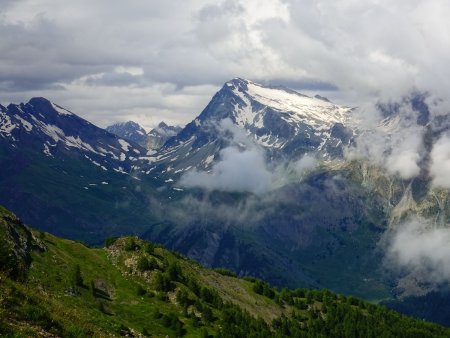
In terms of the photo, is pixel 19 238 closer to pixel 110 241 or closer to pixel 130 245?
pixel 130 245

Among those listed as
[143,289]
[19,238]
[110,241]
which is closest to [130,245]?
[110,241]

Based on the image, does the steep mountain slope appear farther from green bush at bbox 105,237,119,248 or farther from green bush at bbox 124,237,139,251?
green bush at bbox 105,237,119,248

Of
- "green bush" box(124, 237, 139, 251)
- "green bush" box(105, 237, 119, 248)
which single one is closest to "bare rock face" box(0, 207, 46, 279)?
"green bush" box(124, 237, 139, 251)

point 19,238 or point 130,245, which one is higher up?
point 19,238

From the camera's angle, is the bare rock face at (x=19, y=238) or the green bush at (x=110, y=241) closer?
the bare rock face at (x=19, y=238)

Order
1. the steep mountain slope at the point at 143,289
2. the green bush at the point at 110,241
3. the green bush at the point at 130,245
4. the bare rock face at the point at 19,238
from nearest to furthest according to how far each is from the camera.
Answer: the bare rock face at the point at 19,238, the steep mountain slope at the point at 143,289, the green bush at the point at 130,245, the green bush at the point at 110,241

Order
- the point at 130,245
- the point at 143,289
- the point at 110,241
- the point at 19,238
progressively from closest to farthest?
the point at 19,238
the point at 143,289
the point at 130,245
the point at 110,241

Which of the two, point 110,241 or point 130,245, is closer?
point 130,245

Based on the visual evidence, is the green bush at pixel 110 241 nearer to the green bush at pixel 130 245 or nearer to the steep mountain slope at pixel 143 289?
the steep mountain slope at pixel 143 289

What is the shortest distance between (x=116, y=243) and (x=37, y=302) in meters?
133

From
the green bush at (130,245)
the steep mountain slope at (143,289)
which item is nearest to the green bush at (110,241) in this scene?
the steep mountain slope at (143,289)

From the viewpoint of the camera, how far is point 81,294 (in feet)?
391

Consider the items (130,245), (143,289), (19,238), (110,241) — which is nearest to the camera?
(19,238)

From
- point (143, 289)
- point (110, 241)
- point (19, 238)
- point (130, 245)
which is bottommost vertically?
point (143, 289)
